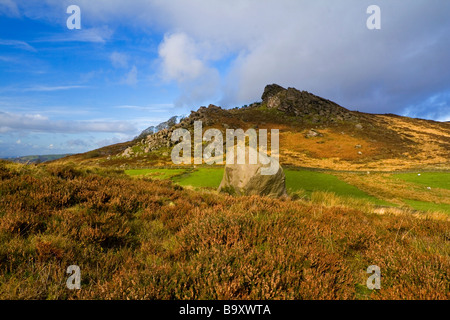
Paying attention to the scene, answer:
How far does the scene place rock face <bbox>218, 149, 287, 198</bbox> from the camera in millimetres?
12109

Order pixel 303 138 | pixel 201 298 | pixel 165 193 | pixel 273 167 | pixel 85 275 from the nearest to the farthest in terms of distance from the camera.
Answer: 1. pixel 201 298
2. pixel 85 275
3. pixel 165 193
4. pixel 273 167
5. pixel 303 138

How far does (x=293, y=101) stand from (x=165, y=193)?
10126cm

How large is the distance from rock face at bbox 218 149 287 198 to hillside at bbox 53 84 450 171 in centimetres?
3055

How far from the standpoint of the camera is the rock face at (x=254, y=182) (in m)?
12.1

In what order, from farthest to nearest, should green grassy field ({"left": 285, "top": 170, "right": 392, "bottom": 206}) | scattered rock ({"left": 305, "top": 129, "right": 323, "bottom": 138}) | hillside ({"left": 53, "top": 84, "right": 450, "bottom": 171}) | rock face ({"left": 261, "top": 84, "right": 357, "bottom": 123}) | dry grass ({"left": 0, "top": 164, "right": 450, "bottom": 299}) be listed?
rock face ({"left": 261, "top": 84, "right": 357, "bottom": 123}) → scattered rock ({"left": 305, "top": 129, "right": 323, "bottom": 138}) → hillside ({"left": 53, "top": 84, "right": 450, "bottom": 171}) → green grassy field ({"left": 285, "top": 170, "right": 392, "bottom": 206}) → dry grass ({"left": 0, "top": 164, "right": 450, "bottom": 299})

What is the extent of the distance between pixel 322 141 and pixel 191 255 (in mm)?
66494

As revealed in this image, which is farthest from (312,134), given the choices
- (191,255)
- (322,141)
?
(191,255)

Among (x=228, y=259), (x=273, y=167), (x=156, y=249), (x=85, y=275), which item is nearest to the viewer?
(x=85, y=275)

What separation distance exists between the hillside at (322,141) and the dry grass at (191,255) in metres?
38.7

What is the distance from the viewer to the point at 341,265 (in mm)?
3344

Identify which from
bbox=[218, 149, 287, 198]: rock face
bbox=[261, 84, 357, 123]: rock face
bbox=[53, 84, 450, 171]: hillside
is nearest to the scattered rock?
bbox=[53, 84, 450, 171]: hillside

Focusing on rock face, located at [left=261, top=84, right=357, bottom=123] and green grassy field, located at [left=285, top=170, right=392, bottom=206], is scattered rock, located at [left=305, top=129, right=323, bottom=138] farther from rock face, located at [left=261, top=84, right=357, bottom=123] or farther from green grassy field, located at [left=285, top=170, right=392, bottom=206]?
green grassy field, located at [left=285, top=170, right=392, bottom=206]
